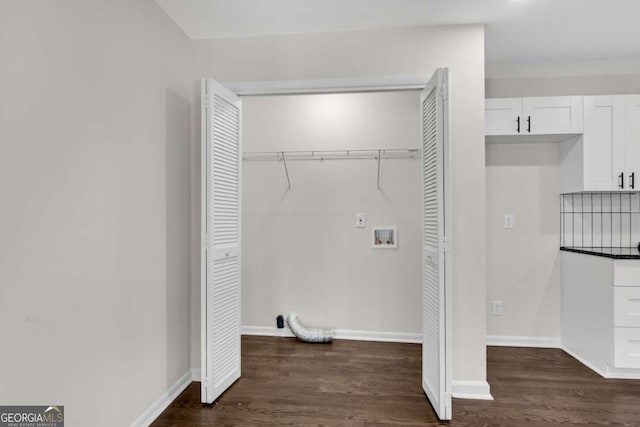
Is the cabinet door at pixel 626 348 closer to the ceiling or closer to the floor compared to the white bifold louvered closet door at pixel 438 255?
closer to the floor

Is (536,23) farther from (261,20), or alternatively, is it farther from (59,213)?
(59,213)

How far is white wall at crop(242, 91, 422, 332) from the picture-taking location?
3523 mm

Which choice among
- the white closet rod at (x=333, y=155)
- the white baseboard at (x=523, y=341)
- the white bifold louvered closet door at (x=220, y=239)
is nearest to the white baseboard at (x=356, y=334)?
the white baseboard at (x=523, y=341)

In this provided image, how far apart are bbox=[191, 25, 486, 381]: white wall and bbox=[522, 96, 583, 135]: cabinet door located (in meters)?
0.97

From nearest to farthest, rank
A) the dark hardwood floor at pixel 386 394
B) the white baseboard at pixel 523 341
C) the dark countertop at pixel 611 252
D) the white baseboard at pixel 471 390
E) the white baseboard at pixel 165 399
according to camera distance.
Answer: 1. the white baseboard at pixel 165 399
2. the dark hardwood floor at pixel 386 394
3. the white baseboard at pixel 471 390
4. the dark countertop at pixel 611 252
5. the white baseboard at pixel 523 341

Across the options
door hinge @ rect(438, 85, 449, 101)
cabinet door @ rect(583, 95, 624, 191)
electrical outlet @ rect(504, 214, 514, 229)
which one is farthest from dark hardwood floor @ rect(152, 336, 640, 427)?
door hinge @ rect(438, 85, 449, 101)

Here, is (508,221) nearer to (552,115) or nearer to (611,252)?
(611,252)

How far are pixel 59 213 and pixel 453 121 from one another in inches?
91.8

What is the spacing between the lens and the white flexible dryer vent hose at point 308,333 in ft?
11.3

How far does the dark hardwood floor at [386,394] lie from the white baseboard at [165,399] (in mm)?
44

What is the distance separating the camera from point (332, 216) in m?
3.64

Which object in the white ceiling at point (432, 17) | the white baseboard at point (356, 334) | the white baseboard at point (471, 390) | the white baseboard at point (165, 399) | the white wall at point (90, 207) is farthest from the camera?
the white baseboard at point (356, 334)

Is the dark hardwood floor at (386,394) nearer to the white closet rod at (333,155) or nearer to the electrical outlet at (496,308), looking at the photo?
the electrical outlet at (496,308)

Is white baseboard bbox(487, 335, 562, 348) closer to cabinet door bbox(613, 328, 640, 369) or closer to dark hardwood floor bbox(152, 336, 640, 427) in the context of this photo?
dark hardwood floor bbox(152, 336, 640, 427)
